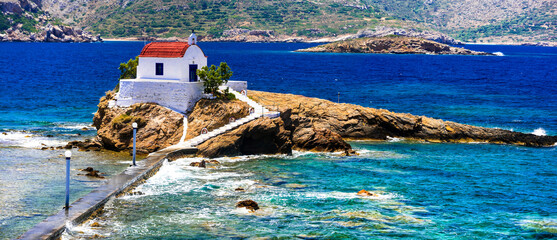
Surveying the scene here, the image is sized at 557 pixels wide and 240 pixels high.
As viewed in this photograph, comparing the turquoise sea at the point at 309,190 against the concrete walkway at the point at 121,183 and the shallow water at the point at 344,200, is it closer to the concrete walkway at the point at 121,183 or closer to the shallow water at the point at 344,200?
the shallow water at the point at 344,200

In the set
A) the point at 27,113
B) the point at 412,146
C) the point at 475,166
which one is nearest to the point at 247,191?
the point at 475,166

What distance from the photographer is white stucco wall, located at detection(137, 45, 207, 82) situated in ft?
170

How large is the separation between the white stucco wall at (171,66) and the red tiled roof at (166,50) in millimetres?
338

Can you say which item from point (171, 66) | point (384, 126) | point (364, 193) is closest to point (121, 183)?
point (364, 193)

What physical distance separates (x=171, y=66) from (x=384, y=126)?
21.7 metres

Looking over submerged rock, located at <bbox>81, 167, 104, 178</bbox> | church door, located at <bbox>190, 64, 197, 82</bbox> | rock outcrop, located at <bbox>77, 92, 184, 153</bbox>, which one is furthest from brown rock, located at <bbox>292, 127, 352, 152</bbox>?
submerged rock, located at <bbox>81, 167, 104, 178</bbox>

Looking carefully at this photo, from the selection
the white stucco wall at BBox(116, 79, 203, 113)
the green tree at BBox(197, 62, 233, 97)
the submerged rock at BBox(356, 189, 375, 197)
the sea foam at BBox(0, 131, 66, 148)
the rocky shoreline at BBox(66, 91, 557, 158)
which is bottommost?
the submerged rock at BBox(356, 189, 375, 197)

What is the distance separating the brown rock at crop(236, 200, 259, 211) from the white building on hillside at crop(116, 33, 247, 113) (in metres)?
19.3

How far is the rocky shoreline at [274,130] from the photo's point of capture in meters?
48.3

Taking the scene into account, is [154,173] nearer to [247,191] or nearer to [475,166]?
[247,191]

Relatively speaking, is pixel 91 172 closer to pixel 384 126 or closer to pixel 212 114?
pixel 212 114

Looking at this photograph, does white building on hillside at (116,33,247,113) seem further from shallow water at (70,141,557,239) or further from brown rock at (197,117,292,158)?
shallow water at (70,141,557,239)

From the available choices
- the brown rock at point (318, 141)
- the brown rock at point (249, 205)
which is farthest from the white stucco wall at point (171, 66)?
the brown rock at point (249, 205)

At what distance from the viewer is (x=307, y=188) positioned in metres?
38.0
